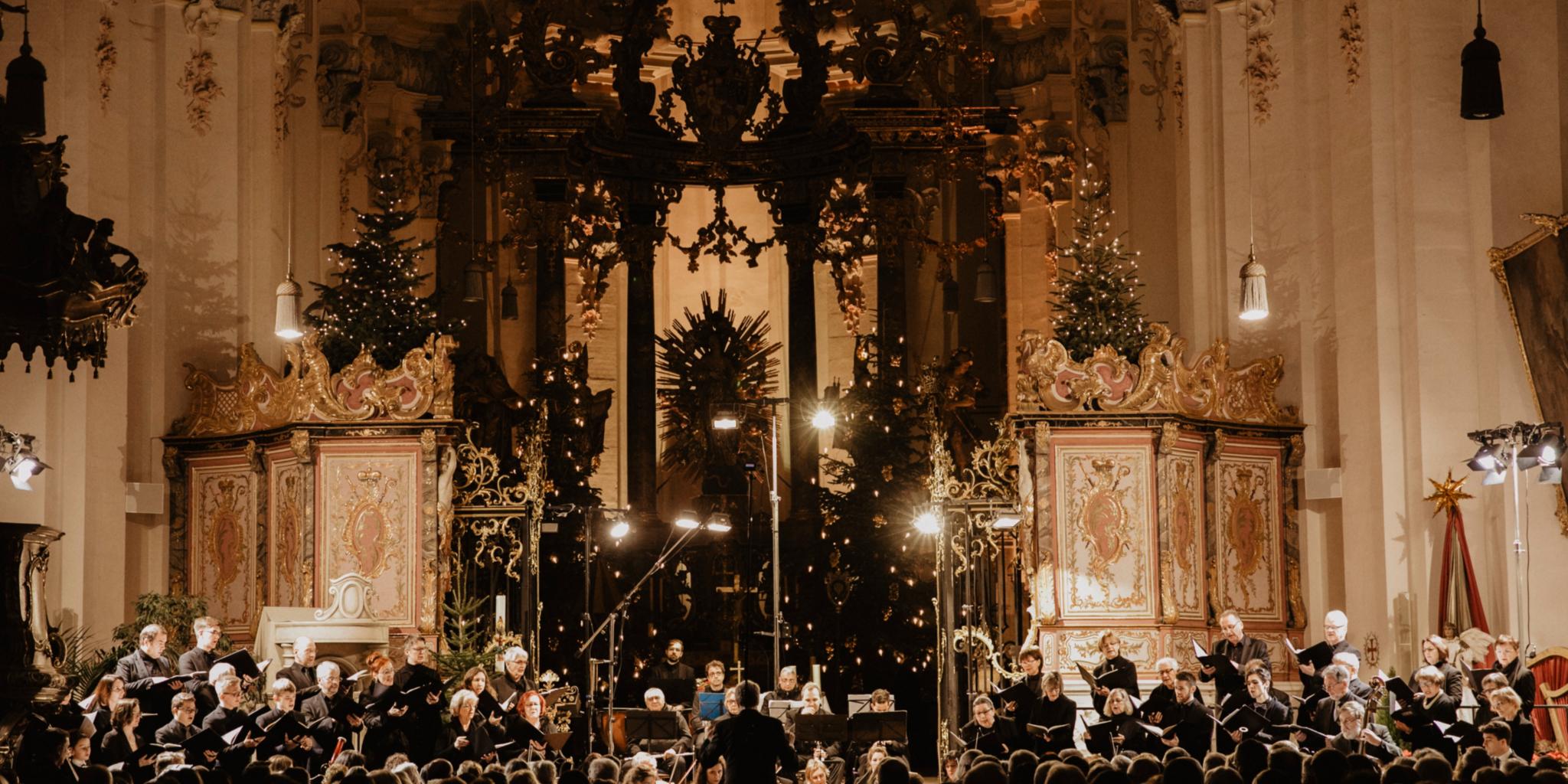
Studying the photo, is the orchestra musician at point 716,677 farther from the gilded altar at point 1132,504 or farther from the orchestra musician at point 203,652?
the orchestra musician at point 203,652

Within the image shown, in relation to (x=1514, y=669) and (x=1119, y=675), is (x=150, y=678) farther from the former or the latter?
(x=1514, y=669)

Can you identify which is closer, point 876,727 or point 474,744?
point 474,744

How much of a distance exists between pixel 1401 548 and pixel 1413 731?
444 cm

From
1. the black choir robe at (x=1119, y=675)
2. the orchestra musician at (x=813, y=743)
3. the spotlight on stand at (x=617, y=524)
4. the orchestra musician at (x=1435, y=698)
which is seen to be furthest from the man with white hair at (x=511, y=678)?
the orchestra musician at (x=1435, y=698)

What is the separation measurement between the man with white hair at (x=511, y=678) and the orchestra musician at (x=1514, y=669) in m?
6.89

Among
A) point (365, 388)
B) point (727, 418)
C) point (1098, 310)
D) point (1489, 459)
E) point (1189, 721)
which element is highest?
point (1098, 310)

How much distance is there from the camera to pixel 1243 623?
17156 millimetres

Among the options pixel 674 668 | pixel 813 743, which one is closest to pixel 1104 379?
pixel 813 743

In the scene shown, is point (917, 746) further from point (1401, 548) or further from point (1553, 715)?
point (1553, 715)

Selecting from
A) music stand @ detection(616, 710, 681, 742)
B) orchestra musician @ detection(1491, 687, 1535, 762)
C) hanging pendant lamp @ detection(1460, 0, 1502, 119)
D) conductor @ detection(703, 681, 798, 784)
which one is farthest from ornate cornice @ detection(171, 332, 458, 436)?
orchestra musician @ detection(1491, 687, 1535, 762)

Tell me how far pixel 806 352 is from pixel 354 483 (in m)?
6.98

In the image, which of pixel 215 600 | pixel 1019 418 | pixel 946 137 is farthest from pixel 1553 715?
pixel 215 600

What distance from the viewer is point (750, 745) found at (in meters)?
11.5

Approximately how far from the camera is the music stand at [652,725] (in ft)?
47.9
